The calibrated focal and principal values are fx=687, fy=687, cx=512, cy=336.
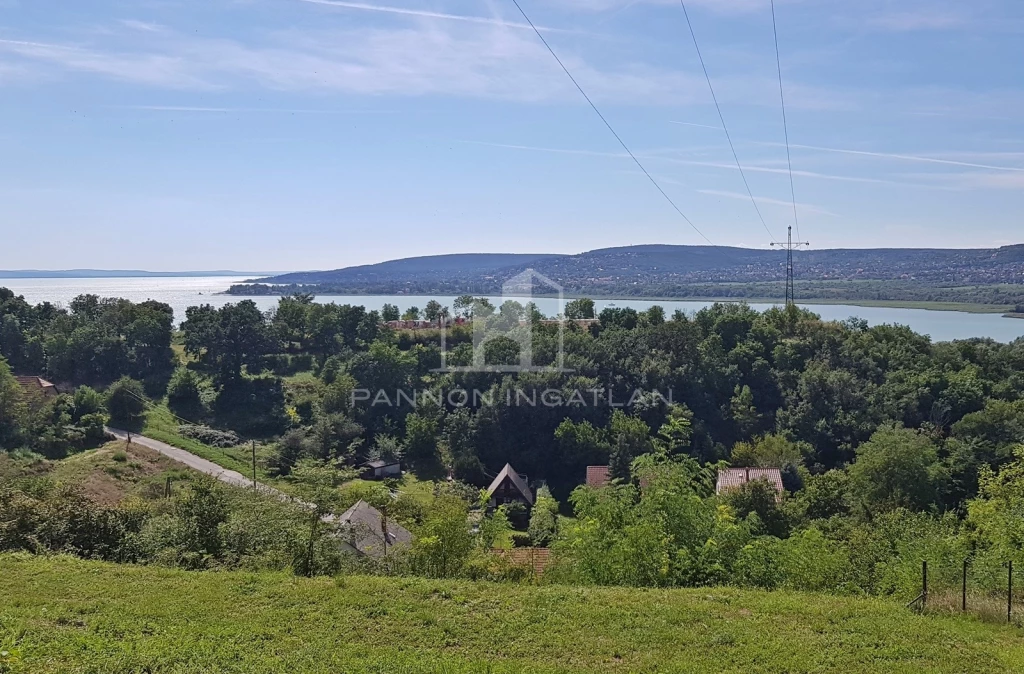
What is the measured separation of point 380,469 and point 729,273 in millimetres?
72841

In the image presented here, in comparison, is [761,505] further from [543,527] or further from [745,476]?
[543,527]

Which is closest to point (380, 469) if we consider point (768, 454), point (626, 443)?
point (626, 443)

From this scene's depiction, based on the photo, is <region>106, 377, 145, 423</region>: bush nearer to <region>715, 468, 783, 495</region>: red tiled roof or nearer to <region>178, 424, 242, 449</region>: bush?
<region>178, 424, 242, 449</region>: bush

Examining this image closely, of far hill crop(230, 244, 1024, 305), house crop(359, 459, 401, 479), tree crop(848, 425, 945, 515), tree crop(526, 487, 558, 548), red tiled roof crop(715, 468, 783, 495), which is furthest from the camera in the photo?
far hill crop(230, 244, 1024, 305)

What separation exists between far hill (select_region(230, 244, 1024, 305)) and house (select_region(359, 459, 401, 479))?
40090mm

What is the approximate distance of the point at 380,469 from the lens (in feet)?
80.1

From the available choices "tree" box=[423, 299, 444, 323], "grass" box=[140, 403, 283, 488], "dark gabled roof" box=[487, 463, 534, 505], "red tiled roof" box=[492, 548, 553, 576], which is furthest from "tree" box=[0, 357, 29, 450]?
"tree" box=[423, 299, 444, 323]

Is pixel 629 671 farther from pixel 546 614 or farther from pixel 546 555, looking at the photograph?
pixel 546 555

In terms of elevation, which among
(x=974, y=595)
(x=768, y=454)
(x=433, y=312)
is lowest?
→ (x=768, y=454)

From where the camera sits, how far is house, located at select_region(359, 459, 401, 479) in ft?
79.3

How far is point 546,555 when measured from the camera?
36.2ft

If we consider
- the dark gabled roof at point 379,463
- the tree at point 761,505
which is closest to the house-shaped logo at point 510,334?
the dark gabled roof at point 379,463

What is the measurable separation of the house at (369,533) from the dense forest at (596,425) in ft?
1.53

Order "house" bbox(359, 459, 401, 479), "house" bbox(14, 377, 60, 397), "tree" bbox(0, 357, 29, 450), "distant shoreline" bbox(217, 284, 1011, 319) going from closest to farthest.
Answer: "tree" bbox(0, 357, 29, 450) < "house" bbox(359, 459, 401, 479) < "house" bbox(14, 377, 60, 397) < "distant shoreline" bbox(217, 284, 1011, 319)
